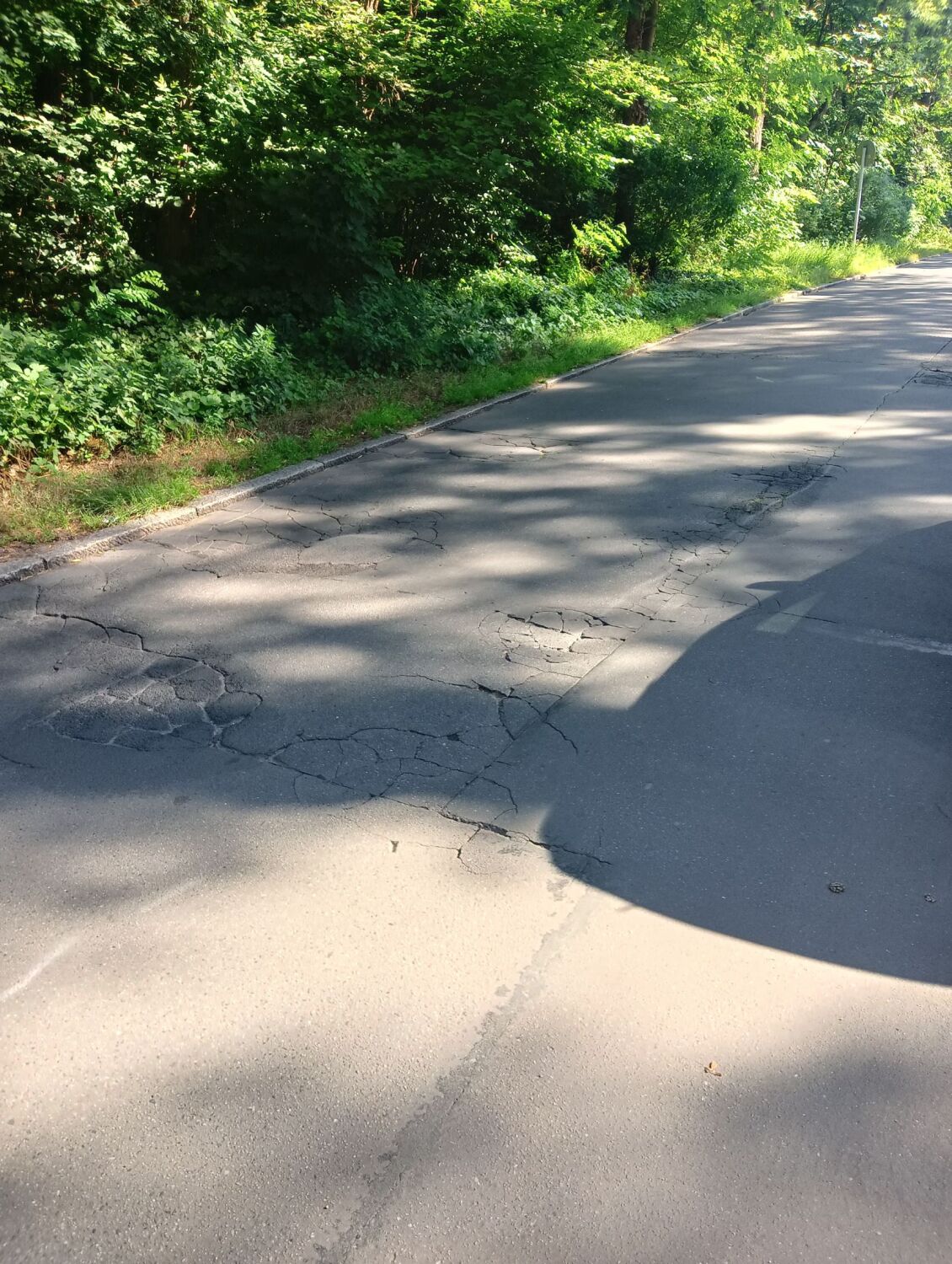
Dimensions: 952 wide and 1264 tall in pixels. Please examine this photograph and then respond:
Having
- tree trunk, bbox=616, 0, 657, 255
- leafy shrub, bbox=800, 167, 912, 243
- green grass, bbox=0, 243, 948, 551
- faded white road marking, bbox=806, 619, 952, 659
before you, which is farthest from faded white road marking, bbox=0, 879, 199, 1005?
leafy shrub, bbox=800, 167, 912, 243

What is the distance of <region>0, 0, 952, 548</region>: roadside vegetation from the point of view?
30.9 ft

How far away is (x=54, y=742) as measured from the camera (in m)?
4.77

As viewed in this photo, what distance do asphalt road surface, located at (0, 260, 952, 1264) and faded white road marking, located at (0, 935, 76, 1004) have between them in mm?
15

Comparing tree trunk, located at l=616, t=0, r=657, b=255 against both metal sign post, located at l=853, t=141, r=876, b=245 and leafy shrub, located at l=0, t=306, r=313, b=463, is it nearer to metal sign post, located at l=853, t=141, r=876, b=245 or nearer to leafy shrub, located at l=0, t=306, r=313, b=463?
leafy shrub, located at l=0, t=306, r=313, b=463

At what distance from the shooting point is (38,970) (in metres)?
3.38

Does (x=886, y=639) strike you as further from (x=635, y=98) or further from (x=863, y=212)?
(x=863, y=212)

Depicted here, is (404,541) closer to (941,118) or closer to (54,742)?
(54,742)

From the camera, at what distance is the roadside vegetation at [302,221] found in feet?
30.9

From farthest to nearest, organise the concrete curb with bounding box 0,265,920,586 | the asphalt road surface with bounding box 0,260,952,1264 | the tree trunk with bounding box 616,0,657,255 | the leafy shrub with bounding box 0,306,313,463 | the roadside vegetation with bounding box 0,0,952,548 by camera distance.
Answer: the tree trunk with bounding box 616,0,657,255, the roadside vegetation with bounding box 0,0,952,548, the leafy shrub with bounding box 0,306,313,463, the concrete curb with bounding box 0,265,920,586, the asphalt road surface with bounding box 0,260,952,1264

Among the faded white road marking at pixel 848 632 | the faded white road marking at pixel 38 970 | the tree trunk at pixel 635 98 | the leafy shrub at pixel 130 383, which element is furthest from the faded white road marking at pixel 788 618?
the tree trunk at pixel 635 98

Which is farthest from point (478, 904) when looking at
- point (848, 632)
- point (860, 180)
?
point (860, 180)

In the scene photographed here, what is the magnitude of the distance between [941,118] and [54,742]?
65.8 metres

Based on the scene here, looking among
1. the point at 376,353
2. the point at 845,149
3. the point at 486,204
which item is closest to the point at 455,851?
the point at 376,353

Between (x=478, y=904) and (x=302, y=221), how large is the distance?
11374mm
